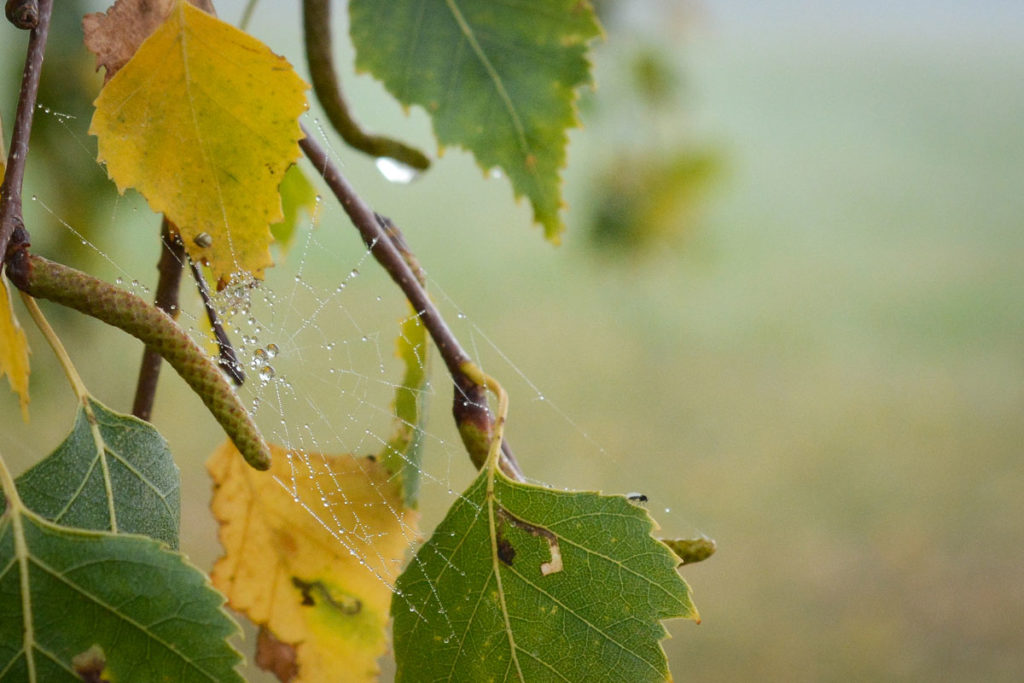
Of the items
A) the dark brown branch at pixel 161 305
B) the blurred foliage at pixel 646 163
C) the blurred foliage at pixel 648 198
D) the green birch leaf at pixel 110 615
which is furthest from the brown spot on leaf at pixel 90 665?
the blurred foliage at pixel 648 198

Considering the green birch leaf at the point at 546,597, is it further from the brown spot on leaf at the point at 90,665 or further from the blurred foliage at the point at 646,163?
the blurred foliage at the point at 646,163

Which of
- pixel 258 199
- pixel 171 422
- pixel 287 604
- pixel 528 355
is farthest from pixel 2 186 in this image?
pixel 528 355

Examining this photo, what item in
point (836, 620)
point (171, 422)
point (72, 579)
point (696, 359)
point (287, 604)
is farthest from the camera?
point (696, 359)

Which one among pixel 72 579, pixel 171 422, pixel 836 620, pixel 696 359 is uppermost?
pixel 696 359

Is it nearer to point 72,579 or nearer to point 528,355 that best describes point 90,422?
point 72,579

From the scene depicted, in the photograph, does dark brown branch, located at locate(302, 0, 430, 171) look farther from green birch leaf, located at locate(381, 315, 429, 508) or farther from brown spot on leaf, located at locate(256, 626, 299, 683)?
brown spot on leaf, located at locate(256, 626, 299, 683)

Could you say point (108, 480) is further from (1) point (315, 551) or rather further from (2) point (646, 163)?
(2) point (646, 163)

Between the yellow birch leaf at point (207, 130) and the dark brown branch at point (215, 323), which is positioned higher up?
the yellow birch leaf at point (207, 130)

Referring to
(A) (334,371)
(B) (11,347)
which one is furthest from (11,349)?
(A) (334,371)
